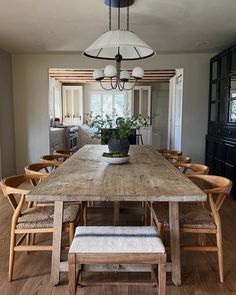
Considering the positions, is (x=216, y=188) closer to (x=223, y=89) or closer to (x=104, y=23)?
(x=104, y=23)

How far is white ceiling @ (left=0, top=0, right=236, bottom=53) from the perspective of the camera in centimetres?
296

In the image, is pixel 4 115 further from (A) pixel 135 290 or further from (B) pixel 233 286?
(B) pixel 233 286

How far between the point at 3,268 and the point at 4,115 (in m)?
3.53

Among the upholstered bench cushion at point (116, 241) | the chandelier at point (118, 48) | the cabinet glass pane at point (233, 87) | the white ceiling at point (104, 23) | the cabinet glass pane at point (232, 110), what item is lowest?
the upholstered bench cushion at point (116, 241)

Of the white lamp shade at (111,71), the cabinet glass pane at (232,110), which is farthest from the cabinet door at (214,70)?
the white lamp shade at (111,71)

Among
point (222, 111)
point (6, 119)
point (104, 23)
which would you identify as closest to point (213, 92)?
point (222, 111)

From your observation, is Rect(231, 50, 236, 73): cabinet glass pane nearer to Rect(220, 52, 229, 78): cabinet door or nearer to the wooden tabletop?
Rect(220, 52, 229, 78): cabinet door

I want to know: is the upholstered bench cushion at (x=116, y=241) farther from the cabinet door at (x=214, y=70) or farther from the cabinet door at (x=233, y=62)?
the cabinet door at (x=214, y=70)

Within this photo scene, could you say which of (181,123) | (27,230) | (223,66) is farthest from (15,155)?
(223,66)

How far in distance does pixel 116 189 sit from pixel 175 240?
600mm

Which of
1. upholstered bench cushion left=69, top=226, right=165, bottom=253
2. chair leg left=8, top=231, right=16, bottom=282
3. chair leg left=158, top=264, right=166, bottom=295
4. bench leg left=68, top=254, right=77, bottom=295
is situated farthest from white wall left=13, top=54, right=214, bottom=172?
bench leg left=68, top=254, right=77, bottom=295

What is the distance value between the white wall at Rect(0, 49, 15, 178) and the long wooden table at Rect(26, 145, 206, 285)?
3044 mm

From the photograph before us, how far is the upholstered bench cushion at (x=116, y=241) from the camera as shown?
143 cm

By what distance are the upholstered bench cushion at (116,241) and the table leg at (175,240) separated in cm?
25
